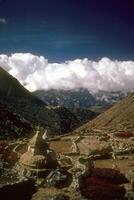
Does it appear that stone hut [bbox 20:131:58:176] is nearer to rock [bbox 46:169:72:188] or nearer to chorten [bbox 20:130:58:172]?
chorten [bbox 20:130:58:172]

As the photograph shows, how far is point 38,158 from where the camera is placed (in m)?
42.2

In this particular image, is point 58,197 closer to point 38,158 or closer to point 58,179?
point 58,179

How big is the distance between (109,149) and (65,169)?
16739mm

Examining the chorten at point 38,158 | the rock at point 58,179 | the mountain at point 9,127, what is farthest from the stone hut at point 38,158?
the mountain at point 9,127

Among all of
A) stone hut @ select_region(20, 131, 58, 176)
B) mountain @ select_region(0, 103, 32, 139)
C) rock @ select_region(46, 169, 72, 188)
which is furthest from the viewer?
mountain @ select_region(0, 103, 32, 139)

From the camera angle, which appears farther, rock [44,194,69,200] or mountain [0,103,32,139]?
mountain [0,103,32,139]

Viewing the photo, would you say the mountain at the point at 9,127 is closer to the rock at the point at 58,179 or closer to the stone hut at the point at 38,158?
the stone hut at the point at 38,158

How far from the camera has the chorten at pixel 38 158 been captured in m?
41.6

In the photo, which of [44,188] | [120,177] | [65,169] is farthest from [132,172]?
[44,188]

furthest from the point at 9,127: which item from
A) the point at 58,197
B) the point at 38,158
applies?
the point at 58,197

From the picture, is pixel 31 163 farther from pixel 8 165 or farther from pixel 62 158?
pixel 62 158

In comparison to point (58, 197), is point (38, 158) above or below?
above

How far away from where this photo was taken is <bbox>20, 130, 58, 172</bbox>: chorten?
4156 centimetres

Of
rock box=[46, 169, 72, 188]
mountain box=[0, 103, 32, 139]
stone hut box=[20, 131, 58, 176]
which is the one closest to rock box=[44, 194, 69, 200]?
rock box=[46, 169, 72, 188]
